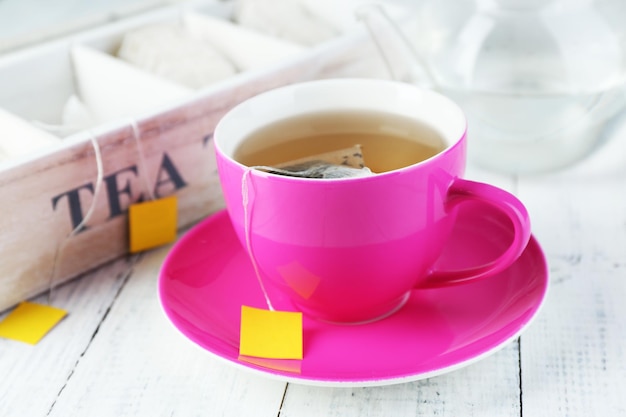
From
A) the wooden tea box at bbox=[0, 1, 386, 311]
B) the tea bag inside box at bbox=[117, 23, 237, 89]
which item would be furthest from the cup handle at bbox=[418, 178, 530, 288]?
the tea bag inside box at bbox=[117, 23, 237, 89]

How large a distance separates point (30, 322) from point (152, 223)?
163 mm

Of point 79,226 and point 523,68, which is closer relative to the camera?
point 79,226

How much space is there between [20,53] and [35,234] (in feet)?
1.10

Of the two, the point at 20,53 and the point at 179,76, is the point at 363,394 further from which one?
the point at 20,53

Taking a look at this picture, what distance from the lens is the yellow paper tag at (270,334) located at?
586 mm

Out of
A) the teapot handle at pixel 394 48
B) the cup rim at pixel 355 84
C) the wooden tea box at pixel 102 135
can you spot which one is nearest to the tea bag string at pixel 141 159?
the wooden tea box at pixel 102 135

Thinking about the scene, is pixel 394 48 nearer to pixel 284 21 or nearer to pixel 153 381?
pixel 284 21

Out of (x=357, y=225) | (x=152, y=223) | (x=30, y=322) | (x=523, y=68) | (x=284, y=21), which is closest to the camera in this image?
(x=357, y=225)

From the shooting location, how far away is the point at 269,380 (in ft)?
2.04

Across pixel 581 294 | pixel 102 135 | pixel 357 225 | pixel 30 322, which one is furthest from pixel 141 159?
pixel 581 294

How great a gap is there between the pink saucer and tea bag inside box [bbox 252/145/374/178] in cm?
12

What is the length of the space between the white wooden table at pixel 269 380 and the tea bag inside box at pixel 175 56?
0.29 meters

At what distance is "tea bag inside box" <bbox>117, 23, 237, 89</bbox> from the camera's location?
96 cm

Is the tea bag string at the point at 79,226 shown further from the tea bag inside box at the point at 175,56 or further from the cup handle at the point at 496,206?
the cup handle at the point at 496,206
